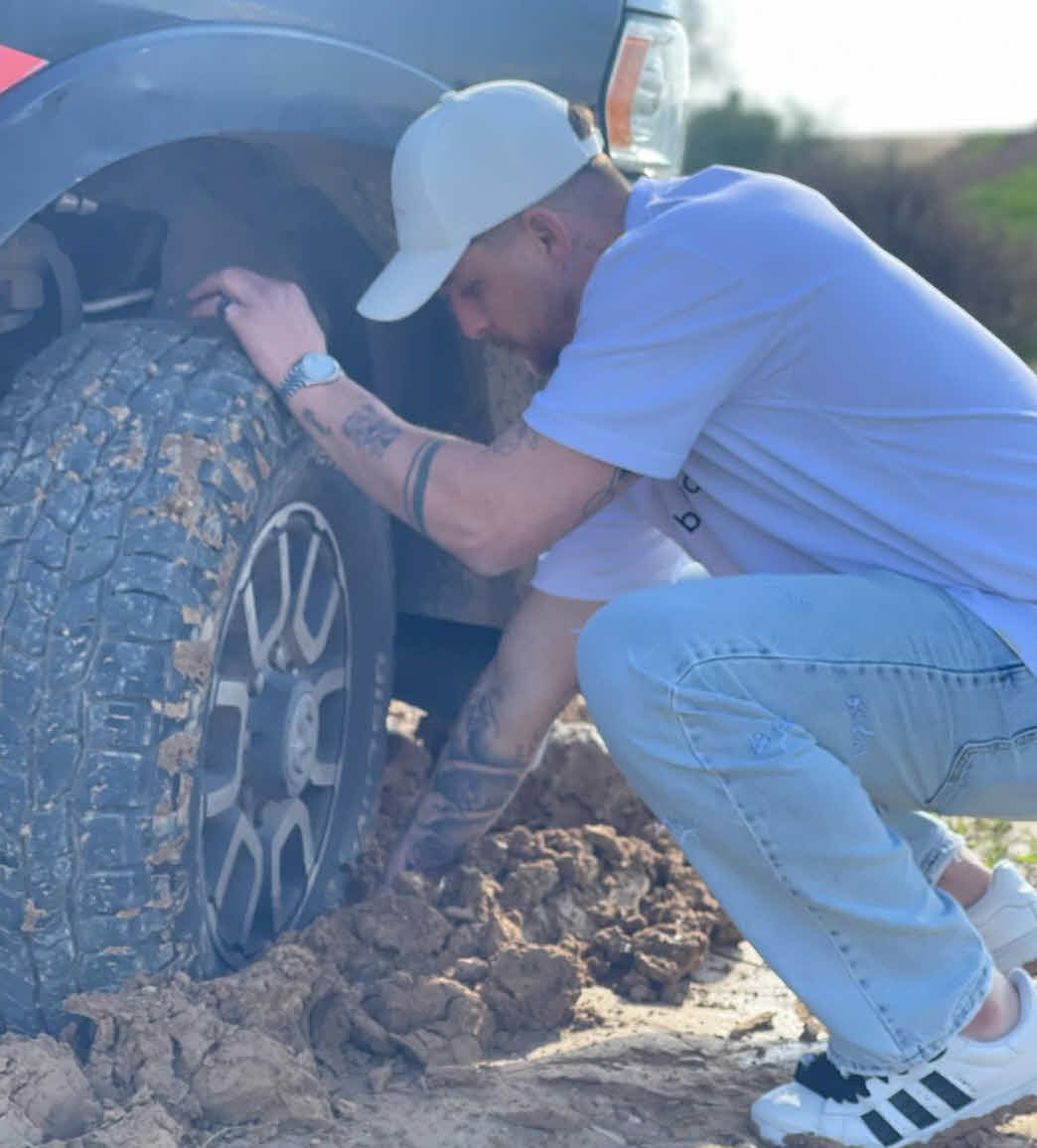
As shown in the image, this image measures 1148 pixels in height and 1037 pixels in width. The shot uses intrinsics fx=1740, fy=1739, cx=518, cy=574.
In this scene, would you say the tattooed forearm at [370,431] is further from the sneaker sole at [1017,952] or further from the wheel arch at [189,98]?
the sneaker sole at [1017,952]

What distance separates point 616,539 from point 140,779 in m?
1.08

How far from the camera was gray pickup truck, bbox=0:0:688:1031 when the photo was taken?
2139 millimetres

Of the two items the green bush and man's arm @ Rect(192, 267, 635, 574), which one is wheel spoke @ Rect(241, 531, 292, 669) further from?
the green bush

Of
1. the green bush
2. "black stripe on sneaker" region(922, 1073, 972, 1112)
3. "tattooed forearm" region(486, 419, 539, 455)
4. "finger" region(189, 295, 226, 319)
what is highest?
"finger" region(189, 295, 226, 319)

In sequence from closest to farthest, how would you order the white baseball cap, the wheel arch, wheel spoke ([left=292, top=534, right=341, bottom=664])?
the wheel arch
the white baseball cap
wheel spoke ([left=292, top=534, right=341, bottom=664])

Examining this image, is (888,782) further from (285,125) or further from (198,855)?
(285,125)

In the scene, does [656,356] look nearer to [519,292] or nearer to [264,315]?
[519,292]

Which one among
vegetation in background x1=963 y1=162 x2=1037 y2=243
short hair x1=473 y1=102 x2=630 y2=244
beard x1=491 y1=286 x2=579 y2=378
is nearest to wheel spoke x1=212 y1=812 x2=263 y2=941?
beard x1=491 y1=286 x2=579 y2=378

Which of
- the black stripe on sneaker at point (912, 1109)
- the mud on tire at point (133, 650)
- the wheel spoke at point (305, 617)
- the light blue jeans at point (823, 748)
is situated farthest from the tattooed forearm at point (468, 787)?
the black stripe on sneaker at point (912, 1109)

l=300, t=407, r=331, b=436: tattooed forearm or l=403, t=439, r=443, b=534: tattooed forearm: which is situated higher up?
l=300, t=407, r=331, b=436: tattooed forearm

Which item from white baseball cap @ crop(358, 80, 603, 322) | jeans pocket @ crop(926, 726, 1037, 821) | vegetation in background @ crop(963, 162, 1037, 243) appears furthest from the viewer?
vegetation in background @ crop(963, 162, 1037, 243)

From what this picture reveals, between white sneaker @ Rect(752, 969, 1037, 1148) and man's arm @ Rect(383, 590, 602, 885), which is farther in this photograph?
man's arm @ Rect(383, 590, 602, 885)

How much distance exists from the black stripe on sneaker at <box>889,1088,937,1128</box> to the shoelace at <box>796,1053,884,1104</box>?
0.11ft

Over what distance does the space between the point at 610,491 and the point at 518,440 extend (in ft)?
0.48
